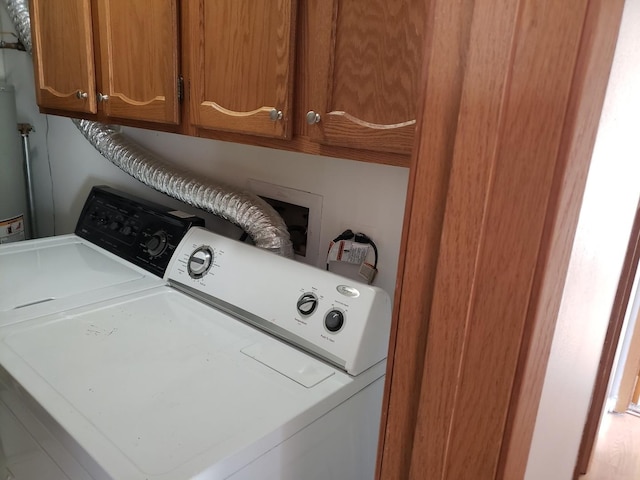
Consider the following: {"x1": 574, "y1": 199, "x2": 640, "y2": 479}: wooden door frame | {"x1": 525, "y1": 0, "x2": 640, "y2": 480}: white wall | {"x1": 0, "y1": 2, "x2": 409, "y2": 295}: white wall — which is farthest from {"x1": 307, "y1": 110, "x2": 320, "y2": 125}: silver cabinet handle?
{"x1": 574, "y1": 199, "x2": 640, "y2": 479}: wooden door frame

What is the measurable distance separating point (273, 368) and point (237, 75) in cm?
61

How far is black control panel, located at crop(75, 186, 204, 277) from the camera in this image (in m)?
1.44

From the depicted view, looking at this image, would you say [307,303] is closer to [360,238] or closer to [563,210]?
[360,238]

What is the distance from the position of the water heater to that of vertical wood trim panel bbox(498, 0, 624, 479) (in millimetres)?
2257

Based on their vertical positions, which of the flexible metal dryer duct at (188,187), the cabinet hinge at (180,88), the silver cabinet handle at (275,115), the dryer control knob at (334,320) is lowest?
the dryer control knob at (334,320)

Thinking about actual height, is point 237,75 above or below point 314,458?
above

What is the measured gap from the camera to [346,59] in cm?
79

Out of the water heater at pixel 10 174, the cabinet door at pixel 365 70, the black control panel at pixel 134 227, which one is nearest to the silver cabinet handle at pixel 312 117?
the cabinet door at pixel 365 70

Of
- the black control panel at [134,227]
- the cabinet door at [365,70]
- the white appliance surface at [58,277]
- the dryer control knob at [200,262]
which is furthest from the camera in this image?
the black control panel at [134,227]

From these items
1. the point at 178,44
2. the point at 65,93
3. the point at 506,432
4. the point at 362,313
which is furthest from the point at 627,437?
the point at 65,93

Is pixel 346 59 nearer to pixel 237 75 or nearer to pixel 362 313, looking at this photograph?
pixel 237 75

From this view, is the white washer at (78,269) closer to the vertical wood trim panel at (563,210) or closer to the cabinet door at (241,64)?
the cabinet door at (241,64)

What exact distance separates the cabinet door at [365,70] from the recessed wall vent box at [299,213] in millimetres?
513

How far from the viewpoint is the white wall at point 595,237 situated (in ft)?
1.60
